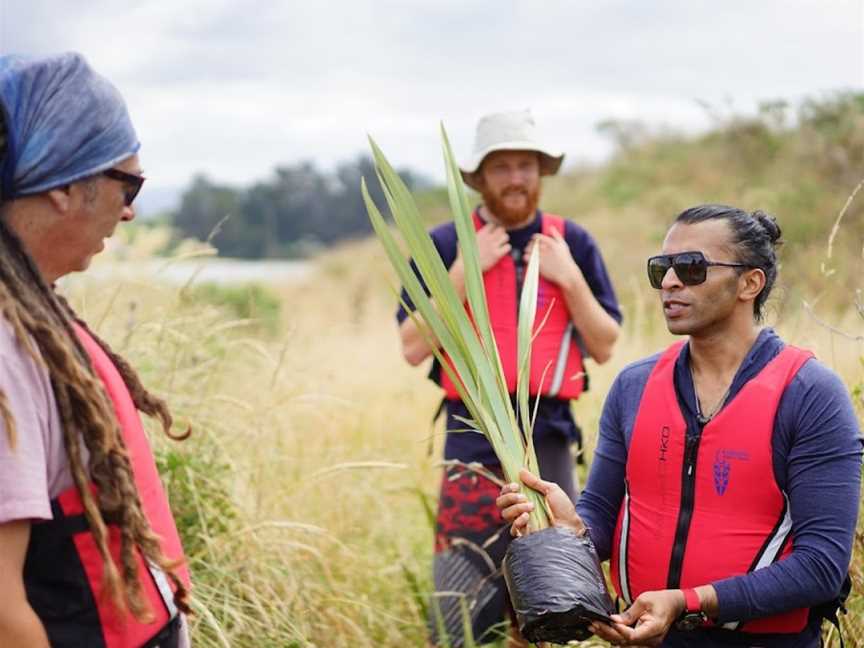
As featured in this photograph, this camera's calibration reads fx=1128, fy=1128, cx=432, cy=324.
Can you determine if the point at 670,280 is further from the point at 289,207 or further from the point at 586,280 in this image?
the point at 289,207

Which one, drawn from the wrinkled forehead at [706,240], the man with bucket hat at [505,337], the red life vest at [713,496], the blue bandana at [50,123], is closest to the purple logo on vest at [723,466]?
the red life vest at [713,496]

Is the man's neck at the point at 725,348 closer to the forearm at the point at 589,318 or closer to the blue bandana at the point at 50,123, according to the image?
the forearm at the point at 589,318

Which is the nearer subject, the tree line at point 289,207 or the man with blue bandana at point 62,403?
the man with blue bandana at point 62,403

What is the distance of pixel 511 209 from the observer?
398cm

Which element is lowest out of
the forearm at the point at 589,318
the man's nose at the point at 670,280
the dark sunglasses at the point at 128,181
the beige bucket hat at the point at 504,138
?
the forearm at the point at 589,318

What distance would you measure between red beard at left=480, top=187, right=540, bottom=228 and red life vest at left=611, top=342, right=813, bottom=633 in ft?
4.79

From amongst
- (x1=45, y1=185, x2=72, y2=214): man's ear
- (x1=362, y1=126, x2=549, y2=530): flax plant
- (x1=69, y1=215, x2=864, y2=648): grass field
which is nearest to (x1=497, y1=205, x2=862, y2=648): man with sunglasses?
(x1=362, y1=126, x2=549, y2=530): flax plant

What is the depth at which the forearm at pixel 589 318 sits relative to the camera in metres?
3.82

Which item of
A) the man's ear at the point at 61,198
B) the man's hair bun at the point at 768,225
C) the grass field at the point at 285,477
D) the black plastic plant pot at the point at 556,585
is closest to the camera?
the man's ear at the point at 61,198

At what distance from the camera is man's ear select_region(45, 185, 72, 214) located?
1842 millimetres

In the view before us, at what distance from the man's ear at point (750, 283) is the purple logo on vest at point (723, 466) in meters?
0.39

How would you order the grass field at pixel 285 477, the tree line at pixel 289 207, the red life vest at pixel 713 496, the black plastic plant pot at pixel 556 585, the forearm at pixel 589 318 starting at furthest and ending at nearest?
the tree line at pixel 289 207 → the grass field at pixel 285 477 → the forearm at pixel 589 318 → the red life vest at pixel 713 496 → the black plastic plant pot at pixel 556 585

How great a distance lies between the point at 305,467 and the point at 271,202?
3544 cm

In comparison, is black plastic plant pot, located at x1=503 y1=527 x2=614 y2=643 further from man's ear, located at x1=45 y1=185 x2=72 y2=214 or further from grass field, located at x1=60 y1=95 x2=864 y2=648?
man's ear, located at x1=45 y1=185 x2=72 y2=214
